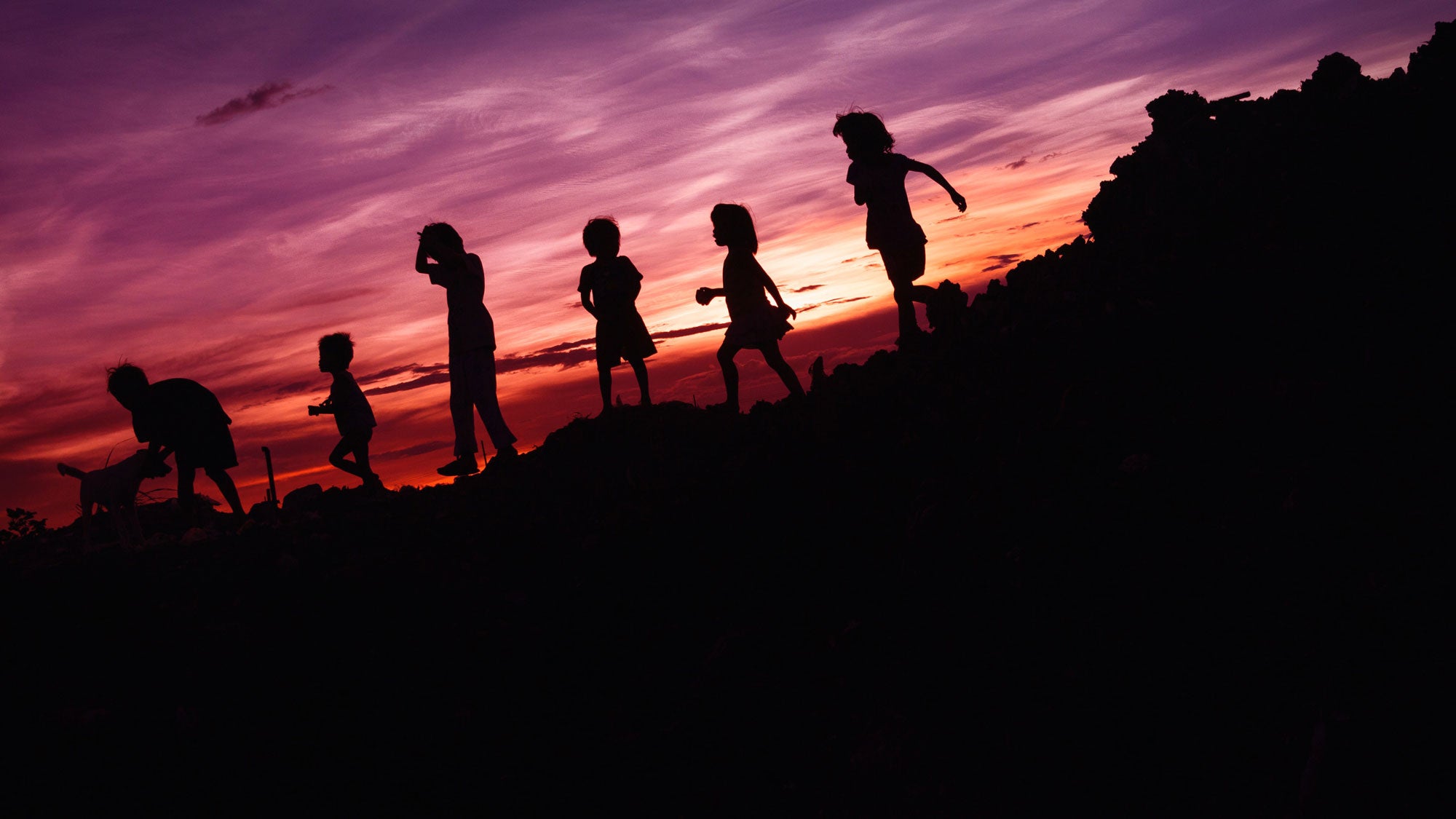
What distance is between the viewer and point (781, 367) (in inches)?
510

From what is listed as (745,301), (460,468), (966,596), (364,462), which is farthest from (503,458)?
(966,596)

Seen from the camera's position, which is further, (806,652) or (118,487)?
(118,487)

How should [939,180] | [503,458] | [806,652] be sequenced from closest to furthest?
[806,652]
[939,180]
[503,458]

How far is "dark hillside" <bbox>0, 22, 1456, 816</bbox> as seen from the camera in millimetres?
6516

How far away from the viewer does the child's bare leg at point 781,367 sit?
1283 centimetres

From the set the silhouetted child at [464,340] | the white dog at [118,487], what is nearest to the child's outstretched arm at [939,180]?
the silhouetted child at [464,340]

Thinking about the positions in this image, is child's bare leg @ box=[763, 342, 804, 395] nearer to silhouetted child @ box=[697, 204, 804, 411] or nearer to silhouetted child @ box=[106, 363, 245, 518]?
silhouetted child @ box=[697, 204, 804, 411]

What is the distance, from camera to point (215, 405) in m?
14.3

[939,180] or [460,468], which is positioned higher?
[939,180]

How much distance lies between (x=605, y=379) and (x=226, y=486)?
17.8ft

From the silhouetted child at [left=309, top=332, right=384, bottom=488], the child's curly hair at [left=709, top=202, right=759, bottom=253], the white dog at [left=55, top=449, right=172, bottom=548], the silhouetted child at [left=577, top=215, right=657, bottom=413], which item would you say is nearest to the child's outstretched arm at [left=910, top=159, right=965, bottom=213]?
the child's curly hair at [left=709, top=202, right=759, bottom=253]

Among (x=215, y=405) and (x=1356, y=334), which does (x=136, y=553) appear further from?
(x=1356, y=334)

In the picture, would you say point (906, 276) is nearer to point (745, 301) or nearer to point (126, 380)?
point (745, 301)

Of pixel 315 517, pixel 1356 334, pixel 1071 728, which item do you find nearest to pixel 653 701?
pixel 1071 728
